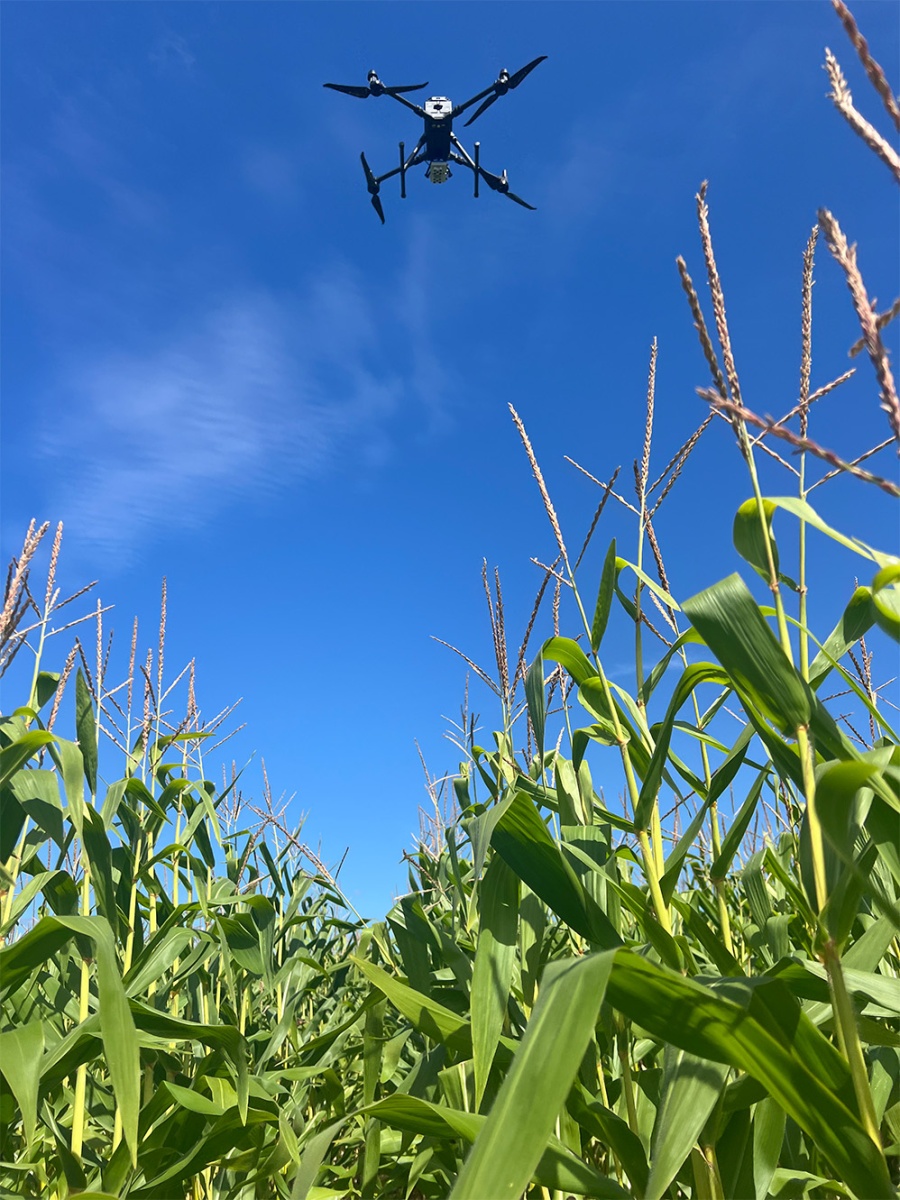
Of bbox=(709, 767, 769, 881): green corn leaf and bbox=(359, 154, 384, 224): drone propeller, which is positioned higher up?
bbox=(359, 154, 384, 224): drone propeller

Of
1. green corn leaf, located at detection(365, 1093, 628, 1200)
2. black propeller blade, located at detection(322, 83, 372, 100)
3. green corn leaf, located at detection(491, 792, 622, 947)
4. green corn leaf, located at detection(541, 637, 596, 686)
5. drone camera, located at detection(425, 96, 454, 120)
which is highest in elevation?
drone camera, located at detection(425, 96, 454, 120)

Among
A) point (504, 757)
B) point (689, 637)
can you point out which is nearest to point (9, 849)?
point (504, 757)

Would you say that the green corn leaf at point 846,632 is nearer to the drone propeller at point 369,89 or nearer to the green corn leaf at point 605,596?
the green corn leaf at point 605,596

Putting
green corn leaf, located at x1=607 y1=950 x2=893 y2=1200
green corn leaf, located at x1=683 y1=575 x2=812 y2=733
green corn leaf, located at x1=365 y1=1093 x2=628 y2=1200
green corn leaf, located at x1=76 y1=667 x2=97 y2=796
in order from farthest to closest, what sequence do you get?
green corn leaf, located at x1=76 y1=667 x2=97 y2=796
green corn leaf, located at x1=365 y1=1093 x2=628 y2=1200
green corn leaf, located at x1=683 y1=575 x2=812 y2=733
green corn leaf, located at x1=607 y1=950 x2=893 y2=1200

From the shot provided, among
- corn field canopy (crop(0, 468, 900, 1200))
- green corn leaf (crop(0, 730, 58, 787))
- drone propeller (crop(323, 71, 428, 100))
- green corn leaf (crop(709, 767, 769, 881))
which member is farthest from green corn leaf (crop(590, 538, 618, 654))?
drone propeller (crop(323, 71, 428, 100))

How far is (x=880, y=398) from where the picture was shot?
60cm

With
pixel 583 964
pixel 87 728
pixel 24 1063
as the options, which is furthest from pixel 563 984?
pixel 87 728

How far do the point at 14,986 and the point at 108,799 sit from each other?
0.51 meters

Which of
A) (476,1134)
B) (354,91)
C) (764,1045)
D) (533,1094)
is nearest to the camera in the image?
(533,1094)

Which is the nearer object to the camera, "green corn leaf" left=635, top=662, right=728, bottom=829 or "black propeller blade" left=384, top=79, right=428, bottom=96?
"green corn leaf" left=635, top=662, right=728, bottom=829

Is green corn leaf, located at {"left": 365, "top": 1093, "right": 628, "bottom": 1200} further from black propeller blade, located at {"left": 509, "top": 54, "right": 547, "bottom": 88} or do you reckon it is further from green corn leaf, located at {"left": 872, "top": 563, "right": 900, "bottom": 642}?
black propeller blade, located at {"left": 509, "top": 54, "right": 547, "bottom": 88}

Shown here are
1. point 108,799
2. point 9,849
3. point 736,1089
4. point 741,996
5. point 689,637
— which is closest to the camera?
point 741,996

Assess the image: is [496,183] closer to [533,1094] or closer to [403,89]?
[403,89]

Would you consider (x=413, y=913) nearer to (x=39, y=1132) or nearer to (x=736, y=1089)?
(x=736, y=1089)
